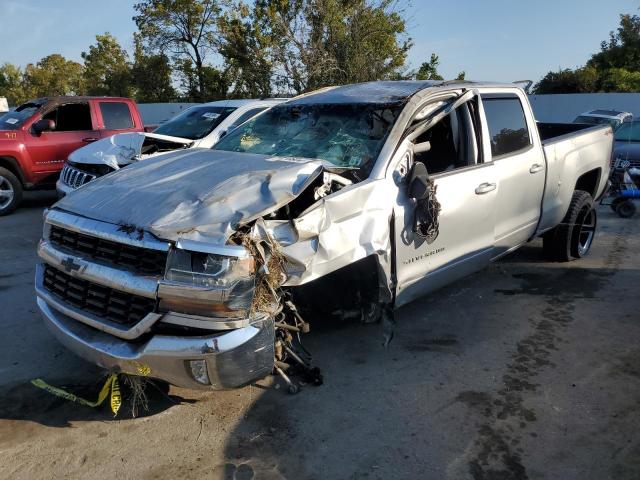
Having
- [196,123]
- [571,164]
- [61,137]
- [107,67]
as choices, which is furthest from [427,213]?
[107,67]

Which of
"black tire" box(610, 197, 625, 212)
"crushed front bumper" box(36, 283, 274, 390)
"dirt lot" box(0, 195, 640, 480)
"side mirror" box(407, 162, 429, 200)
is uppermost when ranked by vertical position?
"side mirror" box(407, 162, 429, 200)

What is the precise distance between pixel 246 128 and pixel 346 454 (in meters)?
2.87

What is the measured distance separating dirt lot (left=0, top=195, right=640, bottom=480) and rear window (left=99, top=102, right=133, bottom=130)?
5.86m

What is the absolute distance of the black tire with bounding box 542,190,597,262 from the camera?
19.0ft

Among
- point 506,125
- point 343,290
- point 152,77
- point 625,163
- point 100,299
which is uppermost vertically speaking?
point 152,77

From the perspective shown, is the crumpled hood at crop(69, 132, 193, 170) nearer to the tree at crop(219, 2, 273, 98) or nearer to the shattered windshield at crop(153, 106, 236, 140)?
the shattered windshield at crop(153, 106, 236, 140)

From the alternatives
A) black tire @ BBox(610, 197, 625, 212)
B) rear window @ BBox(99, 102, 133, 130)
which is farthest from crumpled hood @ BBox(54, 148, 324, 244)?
black tire @ BBox(610, 197, 625, 212)

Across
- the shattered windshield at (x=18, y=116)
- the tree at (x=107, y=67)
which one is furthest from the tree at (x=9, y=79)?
the shattered windshield at (x=18, y=116)

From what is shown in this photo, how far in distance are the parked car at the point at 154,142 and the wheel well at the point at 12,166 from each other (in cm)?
228

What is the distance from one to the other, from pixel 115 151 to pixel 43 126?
9.92 ft

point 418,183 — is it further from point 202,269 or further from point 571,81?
point 571,81

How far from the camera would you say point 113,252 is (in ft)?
9.32

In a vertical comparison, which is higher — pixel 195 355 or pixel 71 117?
pixel 71 117

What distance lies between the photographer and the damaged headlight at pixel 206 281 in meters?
2.58
